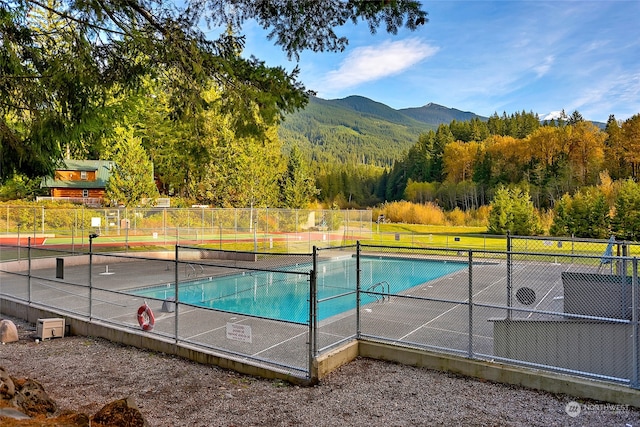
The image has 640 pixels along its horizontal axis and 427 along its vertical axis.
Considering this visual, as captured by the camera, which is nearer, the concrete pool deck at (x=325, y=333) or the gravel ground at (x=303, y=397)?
the gravel ground at (x=303, y=397)

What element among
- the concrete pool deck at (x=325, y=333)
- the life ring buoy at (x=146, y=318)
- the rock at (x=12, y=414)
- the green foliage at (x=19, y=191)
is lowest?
the concrete pool deck at (x=325, y=333)

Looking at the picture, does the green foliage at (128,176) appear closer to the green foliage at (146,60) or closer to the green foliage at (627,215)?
the green foliage at (146,60)

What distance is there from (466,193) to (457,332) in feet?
236

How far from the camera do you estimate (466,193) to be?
76.2 meters

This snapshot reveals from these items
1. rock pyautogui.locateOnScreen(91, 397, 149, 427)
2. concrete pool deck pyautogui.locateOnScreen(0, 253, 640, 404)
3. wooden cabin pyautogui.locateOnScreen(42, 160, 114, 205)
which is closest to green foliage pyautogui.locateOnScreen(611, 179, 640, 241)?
concrete pool deck pyautogui.locateOnScreen(0, 253, 640, 404)

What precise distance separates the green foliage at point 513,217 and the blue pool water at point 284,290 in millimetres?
15243

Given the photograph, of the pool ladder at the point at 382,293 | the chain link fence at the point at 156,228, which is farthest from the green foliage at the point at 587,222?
the pool ladder at the point at 382,293

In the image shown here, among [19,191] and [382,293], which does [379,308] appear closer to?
[382,293]

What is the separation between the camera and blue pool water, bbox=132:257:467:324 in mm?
11883

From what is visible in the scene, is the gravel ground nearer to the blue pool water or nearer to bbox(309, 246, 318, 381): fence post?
bbox(309, 246, 318, 381): fence post

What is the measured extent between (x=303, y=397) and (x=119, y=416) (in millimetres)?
2184

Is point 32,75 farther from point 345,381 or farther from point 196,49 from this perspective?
point 345,381

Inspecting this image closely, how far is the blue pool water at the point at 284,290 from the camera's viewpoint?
39.0 ft

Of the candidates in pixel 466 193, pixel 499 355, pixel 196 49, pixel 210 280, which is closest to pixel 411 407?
pixel 499 355
